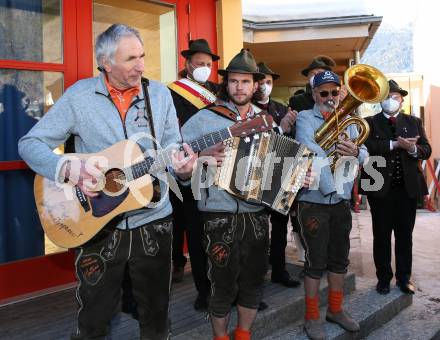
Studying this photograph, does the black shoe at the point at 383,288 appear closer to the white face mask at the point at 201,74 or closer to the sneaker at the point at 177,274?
the sneaker at the point at 177,274

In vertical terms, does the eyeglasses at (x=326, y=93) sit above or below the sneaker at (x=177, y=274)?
above

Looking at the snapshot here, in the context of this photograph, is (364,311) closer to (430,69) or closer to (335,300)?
(335,300)

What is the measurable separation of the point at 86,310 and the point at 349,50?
391 inches

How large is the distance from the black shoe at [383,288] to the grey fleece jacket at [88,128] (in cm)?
302

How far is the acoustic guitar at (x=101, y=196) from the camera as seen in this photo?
7.59ft

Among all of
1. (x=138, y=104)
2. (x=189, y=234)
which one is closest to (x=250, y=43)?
(x=189, y=234)

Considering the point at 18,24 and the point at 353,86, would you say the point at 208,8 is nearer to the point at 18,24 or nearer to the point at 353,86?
the point at 18,24

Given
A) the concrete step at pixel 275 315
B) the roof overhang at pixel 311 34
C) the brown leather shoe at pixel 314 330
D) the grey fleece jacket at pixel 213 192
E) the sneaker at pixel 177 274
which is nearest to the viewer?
the grey fleece jacket at pixel 213 192

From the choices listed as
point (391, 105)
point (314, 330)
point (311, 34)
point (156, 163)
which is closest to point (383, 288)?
point (314, 330)

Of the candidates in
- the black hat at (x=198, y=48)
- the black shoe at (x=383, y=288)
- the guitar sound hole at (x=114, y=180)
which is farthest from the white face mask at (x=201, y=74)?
the black shoe at (x=383, y=288)

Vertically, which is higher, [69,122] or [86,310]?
[69,122]

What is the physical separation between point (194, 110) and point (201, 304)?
5.22 ft

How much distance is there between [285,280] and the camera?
4.38 metres

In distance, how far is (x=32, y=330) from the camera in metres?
3.35
